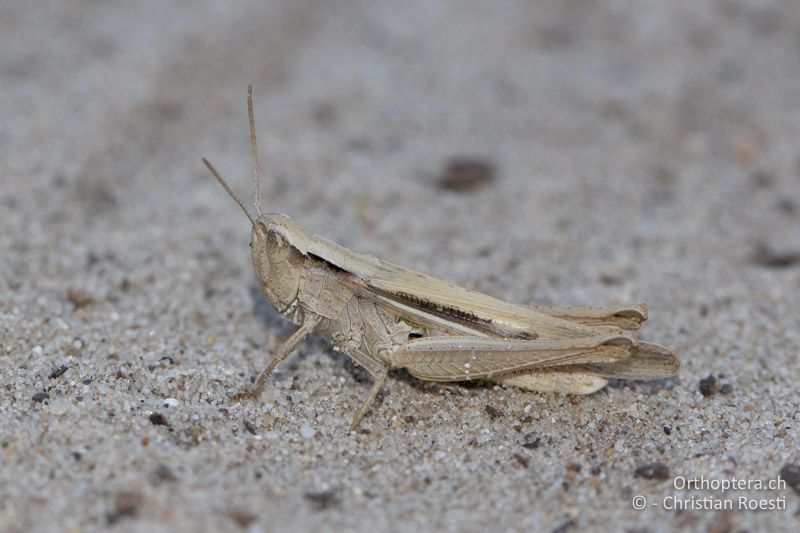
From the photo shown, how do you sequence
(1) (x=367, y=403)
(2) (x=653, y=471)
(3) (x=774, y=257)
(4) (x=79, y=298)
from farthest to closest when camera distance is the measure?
1. (3) (x=774, y=257)
2. (4) (x=79, y=298)
3. (1) (x=367, y=403)
4. (2) (x=653, y=471)

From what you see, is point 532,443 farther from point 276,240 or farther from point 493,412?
point 276,240

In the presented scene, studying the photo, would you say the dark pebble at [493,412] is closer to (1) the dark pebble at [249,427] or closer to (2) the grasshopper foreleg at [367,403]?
(2) the grasshopper foreleg at [367,403]

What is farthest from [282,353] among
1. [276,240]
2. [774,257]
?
[774,257]

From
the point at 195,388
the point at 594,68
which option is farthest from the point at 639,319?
the point at 594,68

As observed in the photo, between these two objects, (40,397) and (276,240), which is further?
(276,240)

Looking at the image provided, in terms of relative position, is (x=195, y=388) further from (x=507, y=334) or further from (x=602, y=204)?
(x=602, y=204)

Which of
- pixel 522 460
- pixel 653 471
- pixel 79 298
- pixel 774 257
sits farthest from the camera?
pixel 774 257

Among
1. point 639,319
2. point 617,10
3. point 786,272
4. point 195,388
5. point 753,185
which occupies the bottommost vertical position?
point 195,388

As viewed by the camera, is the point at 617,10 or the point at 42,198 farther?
the point at 617,10
